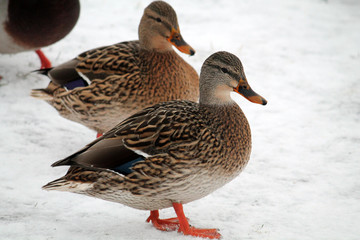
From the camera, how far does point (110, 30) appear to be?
24.9 ft

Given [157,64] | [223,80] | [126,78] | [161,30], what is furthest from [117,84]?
[223,80]

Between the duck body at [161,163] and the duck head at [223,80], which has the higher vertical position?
the duck head at [223,80]

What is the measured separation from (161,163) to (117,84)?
1.43m

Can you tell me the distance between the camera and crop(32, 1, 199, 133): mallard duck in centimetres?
468

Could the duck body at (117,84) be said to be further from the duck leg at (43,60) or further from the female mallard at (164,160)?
the duck leg at (43,60)

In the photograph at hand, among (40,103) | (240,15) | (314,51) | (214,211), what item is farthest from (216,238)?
(240,15)

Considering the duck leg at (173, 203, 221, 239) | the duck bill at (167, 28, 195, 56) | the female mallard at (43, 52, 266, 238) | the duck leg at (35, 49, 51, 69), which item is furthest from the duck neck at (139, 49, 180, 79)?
the duck leg at (35, 49, 51, 69)

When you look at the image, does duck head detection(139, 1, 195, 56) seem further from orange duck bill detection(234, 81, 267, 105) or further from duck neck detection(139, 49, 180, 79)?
orange duck bill detection(234, 81, 267, 105)

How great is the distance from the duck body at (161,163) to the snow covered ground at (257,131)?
1.13ft

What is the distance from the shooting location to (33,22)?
5.98m

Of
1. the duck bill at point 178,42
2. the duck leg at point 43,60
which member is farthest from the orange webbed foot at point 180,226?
the duck leg at point 43,60

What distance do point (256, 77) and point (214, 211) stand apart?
2881 mm

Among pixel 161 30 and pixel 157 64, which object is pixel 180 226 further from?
pixel 161 30

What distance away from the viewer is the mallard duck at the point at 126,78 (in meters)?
4.68
